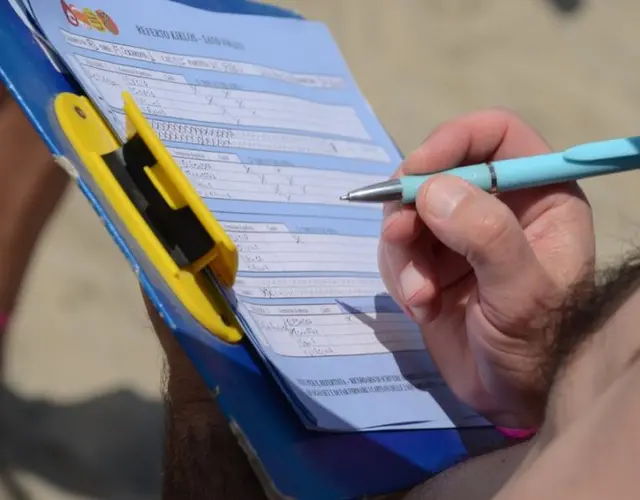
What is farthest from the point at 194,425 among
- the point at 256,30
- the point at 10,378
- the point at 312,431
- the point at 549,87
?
the point at 549,87

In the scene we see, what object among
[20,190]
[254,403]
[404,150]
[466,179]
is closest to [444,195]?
[466,179]

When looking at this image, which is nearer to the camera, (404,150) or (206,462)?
(206,462)

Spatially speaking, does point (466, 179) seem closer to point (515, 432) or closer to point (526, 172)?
point (526, 172)

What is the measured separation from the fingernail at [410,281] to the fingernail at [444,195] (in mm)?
64

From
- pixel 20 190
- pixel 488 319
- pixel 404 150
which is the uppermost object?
pixel 20 190

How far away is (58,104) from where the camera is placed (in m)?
0.43

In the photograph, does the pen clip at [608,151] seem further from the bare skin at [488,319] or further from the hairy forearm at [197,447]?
the hairy forearm at [197,447]

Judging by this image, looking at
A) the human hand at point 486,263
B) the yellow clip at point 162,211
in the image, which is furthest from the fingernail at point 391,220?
the yellow clip at point 162,211

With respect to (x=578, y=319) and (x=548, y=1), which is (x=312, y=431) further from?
(x=548, y=1)

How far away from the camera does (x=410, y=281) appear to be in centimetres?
48

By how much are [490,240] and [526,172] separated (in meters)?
0.05

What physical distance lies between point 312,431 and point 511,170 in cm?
18

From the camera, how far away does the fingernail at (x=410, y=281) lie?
0.48 m

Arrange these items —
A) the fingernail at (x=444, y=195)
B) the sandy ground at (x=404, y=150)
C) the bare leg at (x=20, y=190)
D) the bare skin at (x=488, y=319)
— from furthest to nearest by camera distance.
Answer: the sandy ground at (x=404, y=150) < the bare leg at (x=20, y=190) < the fingernail at (x=444, y=195) < the bare skin at (x=488, y=319)
